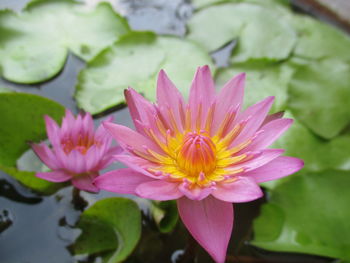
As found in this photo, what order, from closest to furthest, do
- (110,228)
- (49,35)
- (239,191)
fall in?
(239,191)
(110,228)
(49,35)

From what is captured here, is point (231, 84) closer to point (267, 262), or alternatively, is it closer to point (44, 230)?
point (267, 262)

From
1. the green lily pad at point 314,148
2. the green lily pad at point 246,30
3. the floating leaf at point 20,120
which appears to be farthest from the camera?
the green lily pad at point 246,30

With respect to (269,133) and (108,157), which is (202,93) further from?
(108,157)

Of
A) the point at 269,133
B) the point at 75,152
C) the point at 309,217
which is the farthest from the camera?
the point at 309,217

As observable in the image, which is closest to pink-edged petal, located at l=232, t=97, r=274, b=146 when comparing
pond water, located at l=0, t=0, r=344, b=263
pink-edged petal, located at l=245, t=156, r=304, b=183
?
pink-edged petal, located at l=245, t=156, r=304, b=183

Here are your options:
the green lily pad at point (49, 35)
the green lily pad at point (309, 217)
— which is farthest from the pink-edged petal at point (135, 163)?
the green lily pad at point (49, 35)

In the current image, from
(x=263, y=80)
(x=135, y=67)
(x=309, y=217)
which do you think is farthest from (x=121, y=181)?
(x=263, y=80)

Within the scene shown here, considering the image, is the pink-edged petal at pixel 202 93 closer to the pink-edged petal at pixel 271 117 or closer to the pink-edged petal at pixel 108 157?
the pink-edged petal at pixel 271 117
